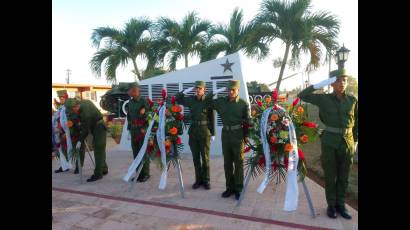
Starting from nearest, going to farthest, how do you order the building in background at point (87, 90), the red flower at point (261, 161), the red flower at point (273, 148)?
1. the red flower at point (273, 148)
2. the red flower at point (261, 161)
3. the building in background at point (87, 90)

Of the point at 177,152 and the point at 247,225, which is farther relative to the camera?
the point at 177,152

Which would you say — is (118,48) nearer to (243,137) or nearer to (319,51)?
(319,51)

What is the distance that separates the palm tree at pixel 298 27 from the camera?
9602 millimetres

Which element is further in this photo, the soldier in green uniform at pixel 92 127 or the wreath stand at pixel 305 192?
the soldier in green uniform at pixel 92 127

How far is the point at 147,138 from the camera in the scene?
4.71 m

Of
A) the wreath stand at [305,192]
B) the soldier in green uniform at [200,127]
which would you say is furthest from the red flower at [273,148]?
the soldier in green uniform at [200,127]

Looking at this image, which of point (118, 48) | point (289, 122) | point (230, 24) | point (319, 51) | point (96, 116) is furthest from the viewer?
point (118, 48)

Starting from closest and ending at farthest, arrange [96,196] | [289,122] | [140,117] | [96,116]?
[289,122] → [96,196] → [140,117] → [96,116]

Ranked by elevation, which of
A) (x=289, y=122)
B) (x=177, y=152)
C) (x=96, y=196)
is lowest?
(x=96, y=196)

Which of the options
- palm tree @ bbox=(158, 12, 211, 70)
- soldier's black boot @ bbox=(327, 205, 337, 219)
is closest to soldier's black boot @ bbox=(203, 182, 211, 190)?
soldier's black boot @ bbox=(327, 205, 337, 219)

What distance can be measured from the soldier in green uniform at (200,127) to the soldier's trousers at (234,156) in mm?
495

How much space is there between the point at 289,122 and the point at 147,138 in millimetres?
2281

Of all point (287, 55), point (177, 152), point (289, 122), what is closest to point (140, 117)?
point (177, 152)

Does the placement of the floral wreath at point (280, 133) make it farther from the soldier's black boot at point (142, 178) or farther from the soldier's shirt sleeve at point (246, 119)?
the soldier's black boot at point (142, 178)
